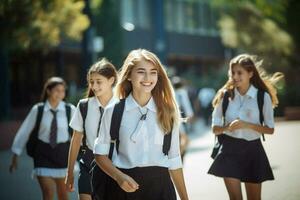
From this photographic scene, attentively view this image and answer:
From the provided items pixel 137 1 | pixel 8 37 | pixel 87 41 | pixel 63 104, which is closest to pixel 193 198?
pixel 63 104

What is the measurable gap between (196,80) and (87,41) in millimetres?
19723

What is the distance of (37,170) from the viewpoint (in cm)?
759

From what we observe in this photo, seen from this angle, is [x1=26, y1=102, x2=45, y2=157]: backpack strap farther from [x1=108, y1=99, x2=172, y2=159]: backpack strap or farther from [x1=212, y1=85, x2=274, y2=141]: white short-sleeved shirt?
[x1=108, y1=99, x2=172, y2=159]: backpack strap

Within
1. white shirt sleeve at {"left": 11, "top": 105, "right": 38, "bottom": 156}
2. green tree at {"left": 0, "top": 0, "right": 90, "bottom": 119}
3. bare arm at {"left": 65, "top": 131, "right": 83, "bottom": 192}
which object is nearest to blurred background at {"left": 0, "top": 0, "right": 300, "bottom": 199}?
green tree at {"left": 0, "top": 0, "right": 90, "bottom": 119}

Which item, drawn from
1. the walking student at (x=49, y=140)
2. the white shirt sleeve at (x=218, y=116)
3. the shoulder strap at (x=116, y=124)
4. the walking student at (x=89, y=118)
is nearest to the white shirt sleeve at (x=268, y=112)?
the white shirt sleeve at (x=218, y=116)

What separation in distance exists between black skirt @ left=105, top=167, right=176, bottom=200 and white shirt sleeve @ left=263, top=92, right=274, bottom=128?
2.25 m

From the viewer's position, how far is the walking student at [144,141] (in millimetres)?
4523

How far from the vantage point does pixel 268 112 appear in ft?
21.7

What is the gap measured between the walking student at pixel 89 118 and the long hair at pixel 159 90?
136cm

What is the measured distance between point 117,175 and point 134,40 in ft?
137

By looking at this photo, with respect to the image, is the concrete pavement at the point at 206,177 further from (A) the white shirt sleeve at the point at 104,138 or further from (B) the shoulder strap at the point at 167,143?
(A) the white shirt sleeve at the point at 104,138

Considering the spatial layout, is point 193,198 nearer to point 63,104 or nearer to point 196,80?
point 63,104

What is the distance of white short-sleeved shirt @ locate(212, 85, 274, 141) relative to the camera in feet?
A: 21.8

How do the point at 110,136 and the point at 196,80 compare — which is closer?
the point at 110,136
